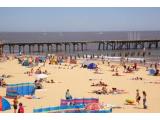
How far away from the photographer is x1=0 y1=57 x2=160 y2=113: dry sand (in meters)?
13.1

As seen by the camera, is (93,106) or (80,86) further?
(80,86)

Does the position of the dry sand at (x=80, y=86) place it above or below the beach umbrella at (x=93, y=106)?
above

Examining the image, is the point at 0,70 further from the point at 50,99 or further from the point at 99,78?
the point at 50,99

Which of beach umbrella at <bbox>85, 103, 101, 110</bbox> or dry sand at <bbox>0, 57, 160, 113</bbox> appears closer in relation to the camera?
beach umbrella at <bbox>85, 103, 101, 110</bbox>

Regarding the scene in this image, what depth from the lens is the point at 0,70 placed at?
22266 millimetres

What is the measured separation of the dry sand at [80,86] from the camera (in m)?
13.1

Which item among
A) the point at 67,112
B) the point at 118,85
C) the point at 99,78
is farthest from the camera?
the point at 99,78

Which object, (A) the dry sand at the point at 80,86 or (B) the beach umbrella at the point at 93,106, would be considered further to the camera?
(A) the dry sand at the point at 80,86

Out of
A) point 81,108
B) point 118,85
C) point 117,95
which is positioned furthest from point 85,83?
point 81,108

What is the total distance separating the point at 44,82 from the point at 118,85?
3.54m

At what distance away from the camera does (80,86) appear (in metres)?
16.8

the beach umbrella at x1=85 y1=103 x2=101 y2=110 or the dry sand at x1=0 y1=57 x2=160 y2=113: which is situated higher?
the dry sand at x1=0 y1=57 x2=160 y2=113
